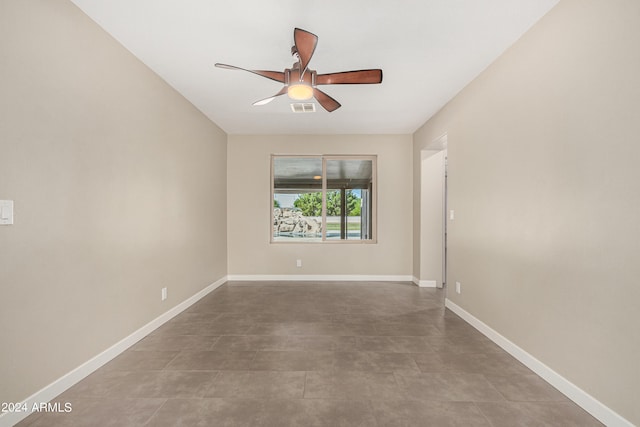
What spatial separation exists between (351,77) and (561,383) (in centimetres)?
257

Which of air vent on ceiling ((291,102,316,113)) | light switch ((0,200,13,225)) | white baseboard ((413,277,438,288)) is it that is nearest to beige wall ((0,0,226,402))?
light switch ((0,200,13,225))

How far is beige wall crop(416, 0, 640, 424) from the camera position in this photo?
152cm

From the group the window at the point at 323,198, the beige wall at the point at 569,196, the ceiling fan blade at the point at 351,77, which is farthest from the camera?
the window at the point at 323,198

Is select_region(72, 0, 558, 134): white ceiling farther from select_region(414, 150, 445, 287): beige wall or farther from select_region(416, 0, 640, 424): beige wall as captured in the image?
select_region(414, 150, 445, 287): beige wall

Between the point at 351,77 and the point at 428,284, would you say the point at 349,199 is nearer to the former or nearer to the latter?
the point at 428,284

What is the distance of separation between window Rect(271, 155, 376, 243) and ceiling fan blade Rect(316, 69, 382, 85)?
9.37 feet

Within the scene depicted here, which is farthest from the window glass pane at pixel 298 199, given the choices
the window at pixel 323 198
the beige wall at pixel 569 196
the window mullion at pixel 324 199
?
the beige wall at pixel 569 196

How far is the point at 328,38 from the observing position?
7.78ft


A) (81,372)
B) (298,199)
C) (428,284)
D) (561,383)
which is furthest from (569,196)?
(298,199)

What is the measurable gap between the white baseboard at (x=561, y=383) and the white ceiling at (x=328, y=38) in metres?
2.47

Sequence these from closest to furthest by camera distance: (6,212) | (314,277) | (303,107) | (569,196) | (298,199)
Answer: (6,212) < (569,196) < (303,107) < (314,277) < (298,199)

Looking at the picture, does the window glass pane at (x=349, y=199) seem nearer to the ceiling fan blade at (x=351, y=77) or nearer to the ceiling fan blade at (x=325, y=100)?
the ceiling fan blade at (x=325, y=100)

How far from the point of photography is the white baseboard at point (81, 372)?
1588 mm

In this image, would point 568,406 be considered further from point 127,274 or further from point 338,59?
point 127,274
